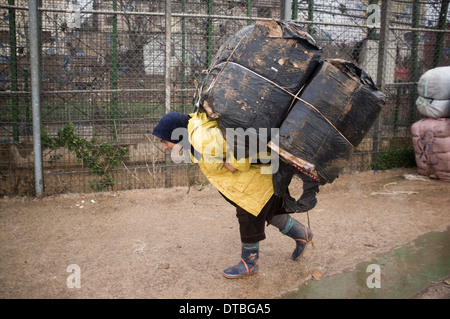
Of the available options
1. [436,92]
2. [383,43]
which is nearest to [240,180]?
[436,92]

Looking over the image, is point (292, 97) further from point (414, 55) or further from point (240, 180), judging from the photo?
point (414, 55)

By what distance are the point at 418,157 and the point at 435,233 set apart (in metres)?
2.60

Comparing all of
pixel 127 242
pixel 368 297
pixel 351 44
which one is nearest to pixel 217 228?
pixel 127 242

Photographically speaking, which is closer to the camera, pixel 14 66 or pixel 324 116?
pixel 324 116

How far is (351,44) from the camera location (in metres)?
6.95

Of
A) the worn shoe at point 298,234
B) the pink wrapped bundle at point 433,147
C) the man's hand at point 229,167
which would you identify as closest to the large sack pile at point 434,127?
the pink wrapped bundle at point 433,147

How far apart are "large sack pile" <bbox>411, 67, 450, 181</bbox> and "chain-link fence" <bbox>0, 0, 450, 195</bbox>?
2.02ft

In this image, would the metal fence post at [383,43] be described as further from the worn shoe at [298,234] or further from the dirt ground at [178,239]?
the worn shoe at [298,234]

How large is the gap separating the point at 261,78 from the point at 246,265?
1552 mm

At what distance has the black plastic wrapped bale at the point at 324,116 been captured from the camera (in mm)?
2525

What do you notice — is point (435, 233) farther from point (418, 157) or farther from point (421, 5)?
point (421, 5)

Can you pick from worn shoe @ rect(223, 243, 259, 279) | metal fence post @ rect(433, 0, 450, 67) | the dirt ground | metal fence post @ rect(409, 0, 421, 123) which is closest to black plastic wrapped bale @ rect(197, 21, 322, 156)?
worn shoe @ rect(223, 243, 259, 279)

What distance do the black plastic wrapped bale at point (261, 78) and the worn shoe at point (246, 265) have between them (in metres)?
0.98

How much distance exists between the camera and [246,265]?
10.6ft
